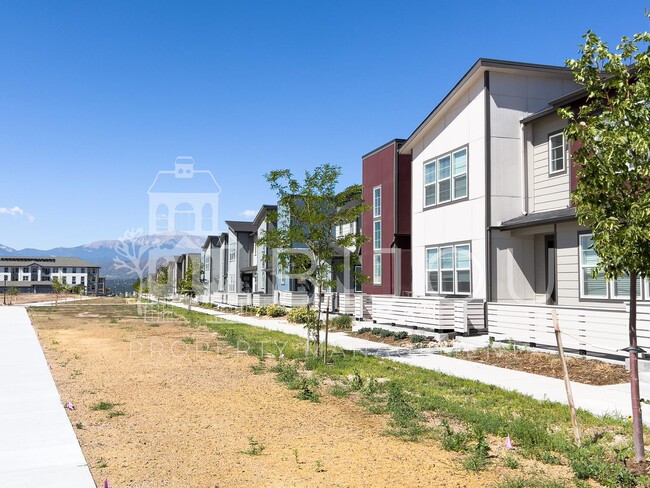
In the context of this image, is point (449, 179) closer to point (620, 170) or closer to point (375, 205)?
point (375, 205)

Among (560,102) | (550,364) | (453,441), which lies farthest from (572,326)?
(453,441)

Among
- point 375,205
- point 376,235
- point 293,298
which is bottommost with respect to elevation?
point 293,298

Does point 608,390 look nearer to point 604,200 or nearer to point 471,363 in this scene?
point 471,363

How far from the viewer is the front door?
55.8 feet

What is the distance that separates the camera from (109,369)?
43.0ft

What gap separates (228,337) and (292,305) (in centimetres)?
1621

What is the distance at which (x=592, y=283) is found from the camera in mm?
14984

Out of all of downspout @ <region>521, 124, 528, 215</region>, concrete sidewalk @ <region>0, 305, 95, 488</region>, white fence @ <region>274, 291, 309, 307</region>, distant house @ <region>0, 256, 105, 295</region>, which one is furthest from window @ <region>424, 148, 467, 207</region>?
distant house @ <region>0, 256, 105, 295</region>

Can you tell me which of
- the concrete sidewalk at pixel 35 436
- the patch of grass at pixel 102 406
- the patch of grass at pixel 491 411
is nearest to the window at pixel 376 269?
the patch of grass at pixel 491 411

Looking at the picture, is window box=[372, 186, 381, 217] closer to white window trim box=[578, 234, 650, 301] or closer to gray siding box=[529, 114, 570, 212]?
gray siding box=[529, 114, 570, 212]

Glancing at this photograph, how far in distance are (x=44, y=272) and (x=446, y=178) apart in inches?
5604

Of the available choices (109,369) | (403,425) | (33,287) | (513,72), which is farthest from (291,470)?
(33,287)

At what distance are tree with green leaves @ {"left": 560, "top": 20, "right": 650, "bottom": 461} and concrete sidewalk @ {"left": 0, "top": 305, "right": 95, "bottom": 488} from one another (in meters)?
5.99

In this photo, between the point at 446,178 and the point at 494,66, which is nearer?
the point at 494,66
